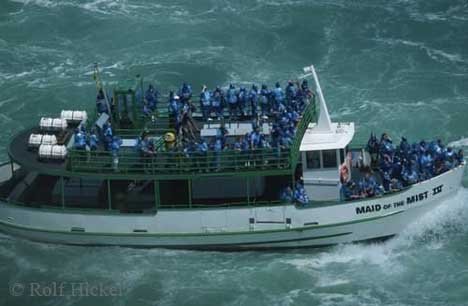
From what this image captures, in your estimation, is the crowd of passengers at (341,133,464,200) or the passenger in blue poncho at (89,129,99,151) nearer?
the passenger in blue poncho at (89,129,99,151)

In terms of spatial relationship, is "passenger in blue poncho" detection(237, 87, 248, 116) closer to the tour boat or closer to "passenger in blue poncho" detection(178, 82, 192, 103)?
the tour boat


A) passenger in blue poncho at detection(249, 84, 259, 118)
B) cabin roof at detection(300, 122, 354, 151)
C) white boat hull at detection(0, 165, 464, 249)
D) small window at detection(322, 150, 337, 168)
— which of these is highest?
passenger in blue poncho at detection(249, 84, 259, 118)

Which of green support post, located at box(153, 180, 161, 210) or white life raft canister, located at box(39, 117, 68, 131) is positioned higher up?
white life raft canister, located at box(39, 117, 68, 131)

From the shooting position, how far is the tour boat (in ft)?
138

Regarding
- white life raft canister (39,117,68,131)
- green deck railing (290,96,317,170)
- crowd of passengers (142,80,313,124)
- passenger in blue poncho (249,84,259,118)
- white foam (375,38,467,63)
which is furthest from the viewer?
white foam (375,38,467,63)

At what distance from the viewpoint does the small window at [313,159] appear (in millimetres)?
42781

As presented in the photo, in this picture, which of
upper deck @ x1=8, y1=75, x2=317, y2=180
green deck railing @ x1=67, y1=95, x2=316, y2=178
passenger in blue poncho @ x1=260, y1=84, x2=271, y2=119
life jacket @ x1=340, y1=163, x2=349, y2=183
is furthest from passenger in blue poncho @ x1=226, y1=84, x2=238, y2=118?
life jacket @ x1=340, y1=163, x2=349, y2=183

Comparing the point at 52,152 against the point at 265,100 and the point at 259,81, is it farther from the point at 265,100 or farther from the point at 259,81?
the point at 259,81

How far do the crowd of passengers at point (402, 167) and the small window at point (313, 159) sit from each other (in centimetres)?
129

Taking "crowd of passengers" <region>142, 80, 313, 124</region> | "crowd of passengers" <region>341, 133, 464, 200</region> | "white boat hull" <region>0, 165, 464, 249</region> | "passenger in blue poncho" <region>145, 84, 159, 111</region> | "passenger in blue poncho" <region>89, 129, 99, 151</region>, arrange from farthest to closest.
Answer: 1. "passenger in blue poncho" <region>145, 84, 159, 111</region>
2. "crowd of passengers" <region>142, 80, 313, 124</region>
3. "crowd of passengers" <region>341, 133, 464, 200</region>
4. "white boat hull" <region>0, 165, 464, 249</region>
5. "passenger in blue poncho" <region>89, 129, 99, 151</region>

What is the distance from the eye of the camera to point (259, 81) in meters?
56.9

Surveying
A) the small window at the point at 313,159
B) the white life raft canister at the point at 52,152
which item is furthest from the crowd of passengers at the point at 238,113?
the white life raft canister at the point at 52,152

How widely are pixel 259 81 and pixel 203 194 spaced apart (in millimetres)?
14491

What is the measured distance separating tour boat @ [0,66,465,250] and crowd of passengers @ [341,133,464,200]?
342 mm
